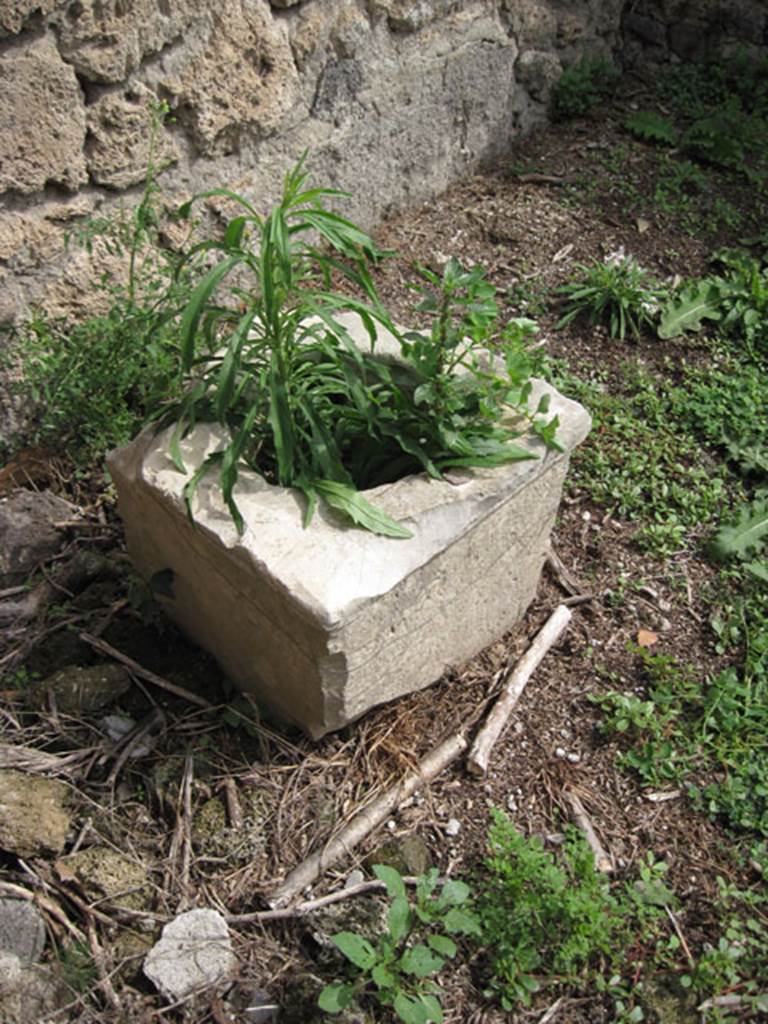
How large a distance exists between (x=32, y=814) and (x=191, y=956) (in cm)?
52

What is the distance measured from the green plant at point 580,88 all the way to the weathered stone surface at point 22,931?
4.19 m

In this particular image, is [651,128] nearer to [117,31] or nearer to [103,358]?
[117,31]

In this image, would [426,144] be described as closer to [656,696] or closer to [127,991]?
[656,696]

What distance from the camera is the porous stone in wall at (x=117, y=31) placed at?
2.89m

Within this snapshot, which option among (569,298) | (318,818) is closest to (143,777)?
(318,818)

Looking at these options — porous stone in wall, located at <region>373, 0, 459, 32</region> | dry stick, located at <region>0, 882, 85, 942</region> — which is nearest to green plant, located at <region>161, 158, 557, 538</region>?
dry stick, located at <region>0, 882, 85, 942</region>

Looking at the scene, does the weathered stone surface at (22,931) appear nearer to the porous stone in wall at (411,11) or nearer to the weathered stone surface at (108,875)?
the weathered stone surface at (108,875)

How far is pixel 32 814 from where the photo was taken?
8.02ft

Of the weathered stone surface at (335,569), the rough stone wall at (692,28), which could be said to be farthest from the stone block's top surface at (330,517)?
the rough stone wall at (692,28)

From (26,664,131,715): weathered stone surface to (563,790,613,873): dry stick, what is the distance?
123 centimetres

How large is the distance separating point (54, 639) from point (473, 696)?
1208 mm

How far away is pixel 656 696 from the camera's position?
287cm

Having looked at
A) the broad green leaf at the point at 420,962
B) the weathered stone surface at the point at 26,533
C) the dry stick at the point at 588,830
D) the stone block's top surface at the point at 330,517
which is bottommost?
the dry stick at the point at 588,830

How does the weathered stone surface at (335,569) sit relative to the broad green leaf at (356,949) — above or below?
above
